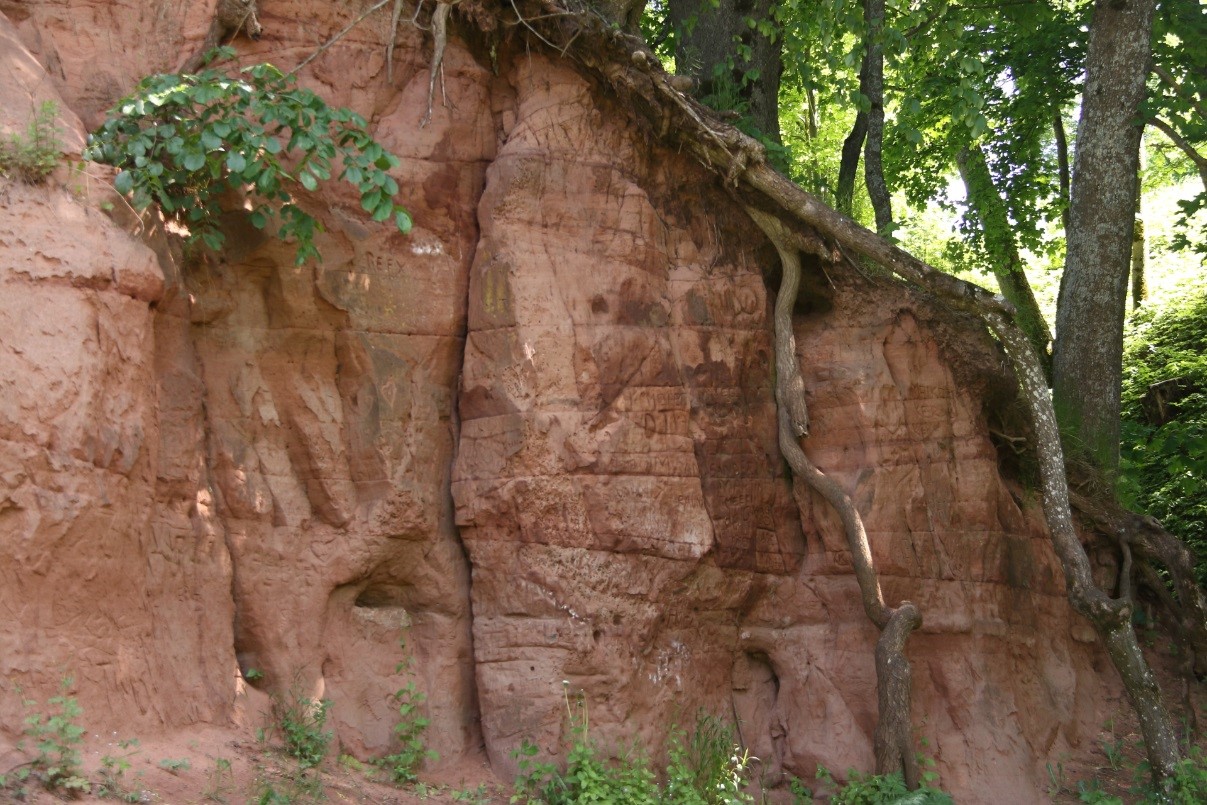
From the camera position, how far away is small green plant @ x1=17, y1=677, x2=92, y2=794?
513 cm

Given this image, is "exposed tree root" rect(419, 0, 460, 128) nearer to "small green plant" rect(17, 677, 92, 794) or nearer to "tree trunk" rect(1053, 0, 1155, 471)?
→ "small green plant" rect(17, 677, 92, 794)

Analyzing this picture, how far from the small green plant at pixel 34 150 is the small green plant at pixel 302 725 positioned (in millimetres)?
3182

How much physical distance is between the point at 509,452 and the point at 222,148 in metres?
2.48

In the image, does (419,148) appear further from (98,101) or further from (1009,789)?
(1009,789)

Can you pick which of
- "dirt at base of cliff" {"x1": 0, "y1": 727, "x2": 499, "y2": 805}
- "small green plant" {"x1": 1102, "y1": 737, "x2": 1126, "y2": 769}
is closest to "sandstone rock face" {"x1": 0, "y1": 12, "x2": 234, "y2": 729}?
"dirt at base of cliff" {"x1": 0, "y1": 727, "x2": 499, "y2": 805}

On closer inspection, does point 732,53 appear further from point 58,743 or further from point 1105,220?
point 58,743

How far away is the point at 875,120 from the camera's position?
9898mm

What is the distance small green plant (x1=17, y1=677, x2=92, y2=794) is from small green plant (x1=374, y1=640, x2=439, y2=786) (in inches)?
75.9

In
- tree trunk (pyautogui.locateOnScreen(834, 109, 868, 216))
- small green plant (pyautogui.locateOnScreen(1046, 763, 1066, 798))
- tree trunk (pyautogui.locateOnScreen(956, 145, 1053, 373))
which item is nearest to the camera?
small green plant (pyautogui.locateOnScreen(1046, 763, 1066, 798))

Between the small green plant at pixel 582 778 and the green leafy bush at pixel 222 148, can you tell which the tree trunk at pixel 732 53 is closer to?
the green leafy bush at pixel 222 148

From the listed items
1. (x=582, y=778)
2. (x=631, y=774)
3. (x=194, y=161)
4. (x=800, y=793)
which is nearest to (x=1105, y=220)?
(x=800, y=793)

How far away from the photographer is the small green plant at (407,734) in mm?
6941

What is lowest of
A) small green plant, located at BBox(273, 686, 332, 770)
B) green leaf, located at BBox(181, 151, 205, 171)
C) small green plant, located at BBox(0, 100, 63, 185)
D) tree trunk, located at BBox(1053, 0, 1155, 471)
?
small green plant, located at BBox(273, 686, 332, 770)

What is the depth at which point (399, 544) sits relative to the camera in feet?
24.4
